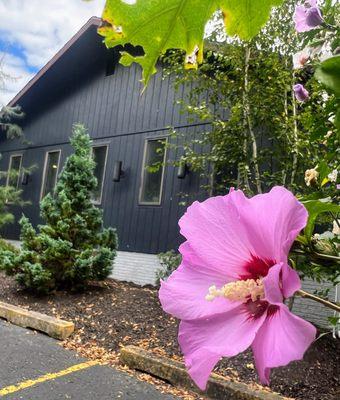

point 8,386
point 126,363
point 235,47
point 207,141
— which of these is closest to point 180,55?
point 235,47

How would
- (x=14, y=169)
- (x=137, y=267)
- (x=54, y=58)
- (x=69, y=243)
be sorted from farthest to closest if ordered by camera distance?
(x=14, y=169) < (x=54, y=58) < (x=137, y=267) < (x=69, y=243)

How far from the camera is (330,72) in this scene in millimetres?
391

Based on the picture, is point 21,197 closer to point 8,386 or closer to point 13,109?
point 13,109

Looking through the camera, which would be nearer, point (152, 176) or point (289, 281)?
point (289, 281)

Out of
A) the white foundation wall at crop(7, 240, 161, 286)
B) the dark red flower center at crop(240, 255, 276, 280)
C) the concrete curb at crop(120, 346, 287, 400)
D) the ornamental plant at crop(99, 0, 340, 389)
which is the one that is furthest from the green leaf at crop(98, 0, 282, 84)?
the white foundation wall at crop(7, 240, 161, 286)

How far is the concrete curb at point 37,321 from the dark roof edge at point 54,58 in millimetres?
6596

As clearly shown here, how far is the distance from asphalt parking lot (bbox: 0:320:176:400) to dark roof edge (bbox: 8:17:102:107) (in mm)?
7503

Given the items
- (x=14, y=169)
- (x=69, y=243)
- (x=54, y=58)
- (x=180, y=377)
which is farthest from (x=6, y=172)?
(x=180, y=377)

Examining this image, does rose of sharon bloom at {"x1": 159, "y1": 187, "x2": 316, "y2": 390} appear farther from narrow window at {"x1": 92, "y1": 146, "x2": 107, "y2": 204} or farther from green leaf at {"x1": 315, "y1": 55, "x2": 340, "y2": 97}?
narrow window at {"x1": 92, "y1": 146, "x2": 107, "y2": 204}

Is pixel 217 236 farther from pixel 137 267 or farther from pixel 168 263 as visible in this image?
pixel 137 267

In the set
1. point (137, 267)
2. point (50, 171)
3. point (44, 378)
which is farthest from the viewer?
point (50, 171)

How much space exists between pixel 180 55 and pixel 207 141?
54.1 inches

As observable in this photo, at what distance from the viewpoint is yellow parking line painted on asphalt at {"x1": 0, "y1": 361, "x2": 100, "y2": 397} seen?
164 inches

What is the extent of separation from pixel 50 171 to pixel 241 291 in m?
13.2
